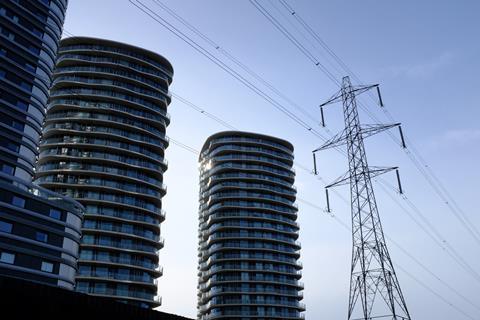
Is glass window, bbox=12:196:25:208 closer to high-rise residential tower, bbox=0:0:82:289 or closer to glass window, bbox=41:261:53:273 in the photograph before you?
high-rise residential tower, bbox=0:0:82:289

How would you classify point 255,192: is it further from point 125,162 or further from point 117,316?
point 117,316

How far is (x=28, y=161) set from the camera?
7019 centimetres

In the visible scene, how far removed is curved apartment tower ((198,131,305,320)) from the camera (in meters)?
121

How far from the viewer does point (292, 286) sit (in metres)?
126

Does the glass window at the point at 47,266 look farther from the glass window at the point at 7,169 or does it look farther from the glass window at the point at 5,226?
the glass window at the point at 7,169

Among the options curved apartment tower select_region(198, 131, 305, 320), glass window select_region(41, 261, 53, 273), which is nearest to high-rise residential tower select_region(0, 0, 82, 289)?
glass window select_region(41, 261, 53, 273)

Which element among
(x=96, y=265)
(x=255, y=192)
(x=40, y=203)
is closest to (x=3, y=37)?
(x=40, y=203)

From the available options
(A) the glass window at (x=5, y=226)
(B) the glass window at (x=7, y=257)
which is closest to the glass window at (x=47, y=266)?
(B) the glass window at (x=7, y=257)

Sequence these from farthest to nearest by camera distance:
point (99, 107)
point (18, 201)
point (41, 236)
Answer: point (99, 107)
point (41, 236)
point (18, 201)

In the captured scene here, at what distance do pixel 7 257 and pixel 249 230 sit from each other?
76373mm

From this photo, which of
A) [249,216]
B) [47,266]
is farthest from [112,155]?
[249,216]

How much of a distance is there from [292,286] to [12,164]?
82.0 m

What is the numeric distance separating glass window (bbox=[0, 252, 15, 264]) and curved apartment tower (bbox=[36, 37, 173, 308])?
974 inches

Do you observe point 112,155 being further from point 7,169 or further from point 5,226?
point 5,226
